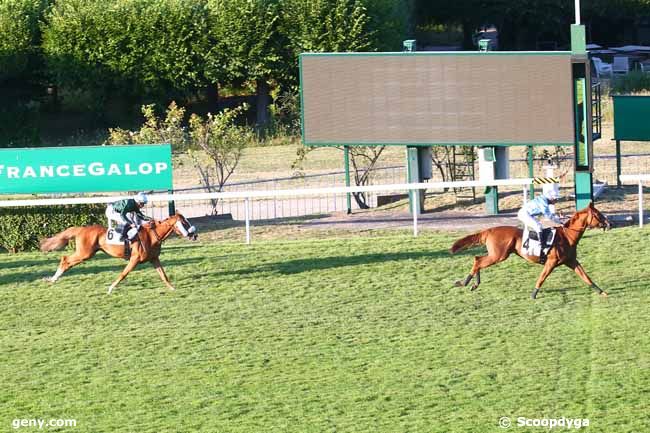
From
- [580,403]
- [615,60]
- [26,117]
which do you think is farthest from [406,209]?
[615,60]

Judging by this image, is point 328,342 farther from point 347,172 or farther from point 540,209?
point 347,172

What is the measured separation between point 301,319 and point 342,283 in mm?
1633

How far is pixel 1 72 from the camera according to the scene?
33.2m

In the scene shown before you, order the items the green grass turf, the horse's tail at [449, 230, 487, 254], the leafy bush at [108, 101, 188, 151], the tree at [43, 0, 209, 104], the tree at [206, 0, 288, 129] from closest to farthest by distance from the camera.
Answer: the green grass turf < the horse's tail at [449, 230, 487, 254] < the leafy bush at [108, 101, 188, 151] < the tree at [206, 0, 288, 129] < the tree at [43, 0, 209, 104]

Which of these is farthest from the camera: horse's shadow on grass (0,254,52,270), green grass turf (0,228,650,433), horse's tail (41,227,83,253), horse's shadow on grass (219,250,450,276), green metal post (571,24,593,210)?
green metal post (571,24,593,210)

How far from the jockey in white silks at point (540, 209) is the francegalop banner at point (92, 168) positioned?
20.9 ft

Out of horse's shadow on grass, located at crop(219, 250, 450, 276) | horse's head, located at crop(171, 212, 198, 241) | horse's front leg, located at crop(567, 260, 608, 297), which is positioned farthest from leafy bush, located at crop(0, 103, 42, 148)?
horse's front leg, located at crop(567, 260, 608, 297)

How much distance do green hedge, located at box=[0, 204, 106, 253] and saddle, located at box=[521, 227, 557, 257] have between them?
6635 millimetres

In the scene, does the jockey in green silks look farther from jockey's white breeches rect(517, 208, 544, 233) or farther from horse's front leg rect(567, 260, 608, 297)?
horse's front leg rect(567, 260, 608, 297)

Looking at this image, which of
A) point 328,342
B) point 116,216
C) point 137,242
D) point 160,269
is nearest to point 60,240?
point 116,216

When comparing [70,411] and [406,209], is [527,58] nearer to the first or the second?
[406,209]

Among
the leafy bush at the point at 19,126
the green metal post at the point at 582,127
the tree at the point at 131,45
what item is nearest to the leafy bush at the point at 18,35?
the tree at the point at 131,45

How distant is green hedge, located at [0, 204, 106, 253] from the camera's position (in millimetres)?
18984

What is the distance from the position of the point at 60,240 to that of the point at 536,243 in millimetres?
5098
